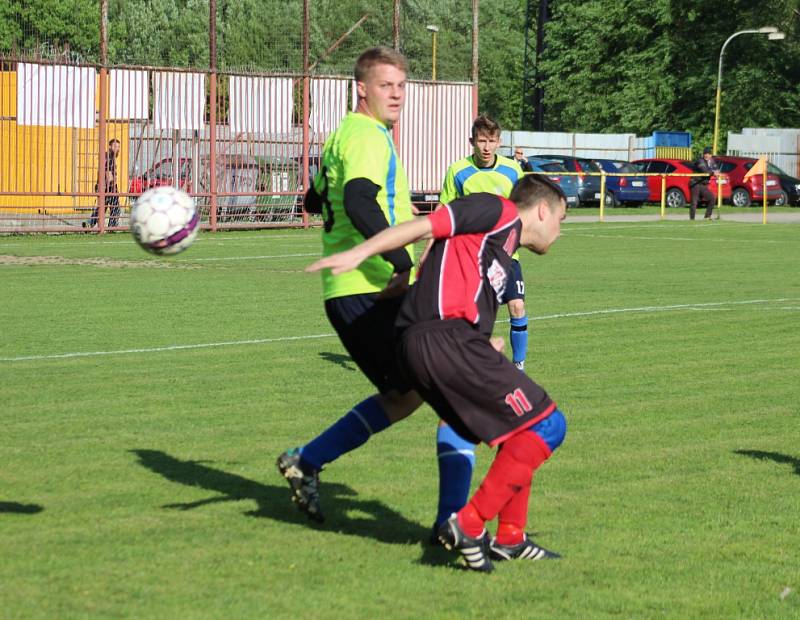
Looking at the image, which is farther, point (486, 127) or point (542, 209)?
point (486, 127)

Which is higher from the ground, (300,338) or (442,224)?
(442,224)

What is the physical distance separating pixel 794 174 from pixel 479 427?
55078 mm

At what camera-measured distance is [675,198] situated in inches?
1873

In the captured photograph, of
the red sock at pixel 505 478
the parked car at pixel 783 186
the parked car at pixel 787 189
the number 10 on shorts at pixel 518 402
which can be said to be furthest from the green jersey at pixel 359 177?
the parked car at pixel 787 189

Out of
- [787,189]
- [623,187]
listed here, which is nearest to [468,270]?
[623,187]

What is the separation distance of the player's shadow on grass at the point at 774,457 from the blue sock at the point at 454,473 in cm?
262

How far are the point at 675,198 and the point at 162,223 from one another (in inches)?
1674

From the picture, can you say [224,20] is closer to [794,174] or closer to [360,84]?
[794,174]

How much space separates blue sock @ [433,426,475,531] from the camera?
5832 millimetres

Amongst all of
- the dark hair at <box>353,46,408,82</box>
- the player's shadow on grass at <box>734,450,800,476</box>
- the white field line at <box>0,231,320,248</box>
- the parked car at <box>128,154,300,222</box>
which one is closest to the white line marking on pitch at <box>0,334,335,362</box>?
the player's shadow on grass at <box>734,450,800,476</box>

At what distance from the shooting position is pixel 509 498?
552cm

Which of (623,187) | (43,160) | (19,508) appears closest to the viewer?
(19,508)

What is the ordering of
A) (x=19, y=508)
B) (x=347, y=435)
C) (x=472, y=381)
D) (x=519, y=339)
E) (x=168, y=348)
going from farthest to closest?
(x=168, y=348), (x=519, y=339), (x=19, y=508), (x=347, y=435), (x=472, y=381)

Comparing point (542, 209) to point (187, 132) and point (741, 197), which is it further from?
point (741, 197)
